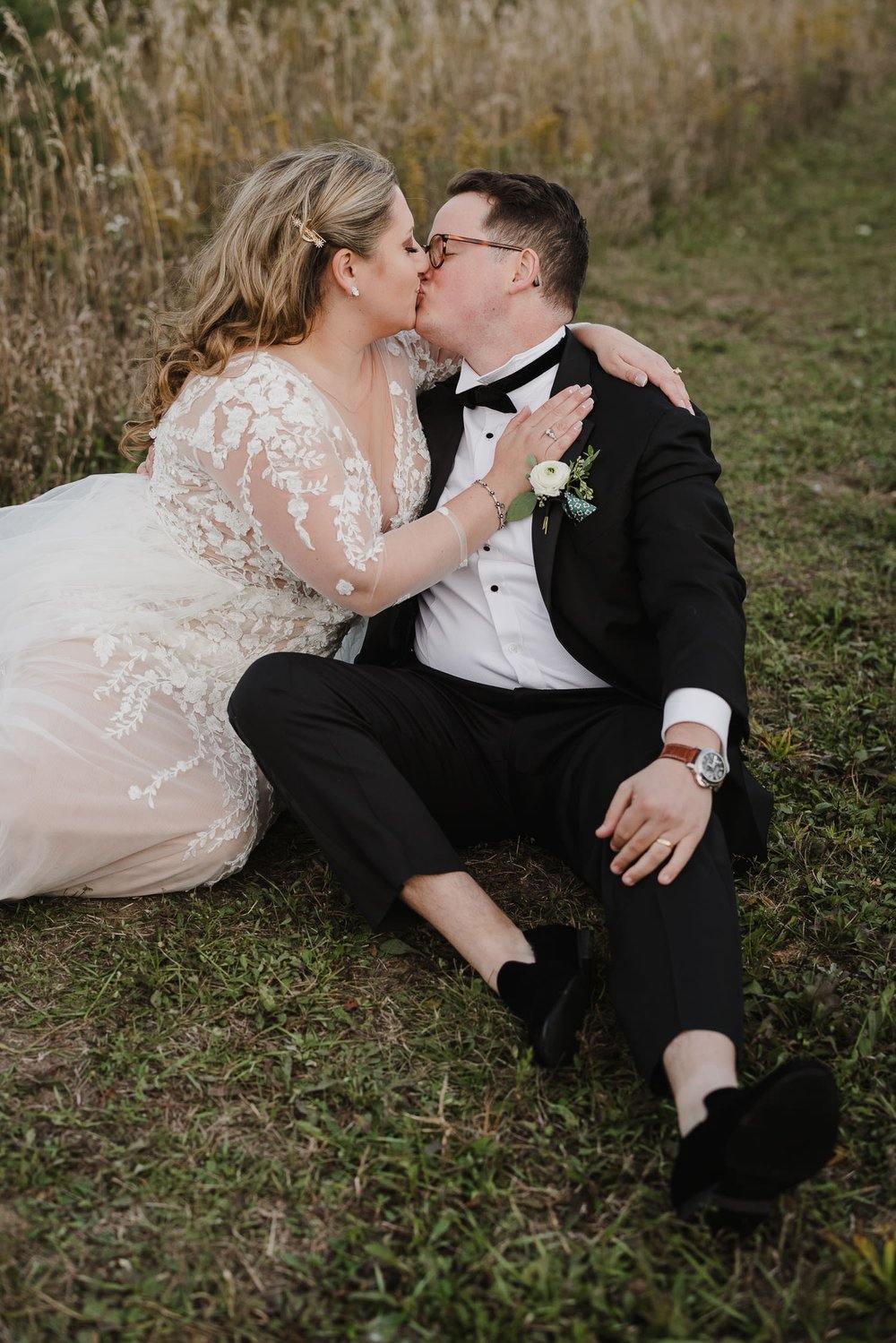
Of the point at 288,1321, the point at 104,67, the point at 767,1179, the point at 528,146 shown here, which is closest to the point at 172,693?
the point at 288,1321

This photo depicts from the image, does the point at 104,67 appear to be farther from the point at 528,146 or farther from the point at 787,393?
the point at 787,393

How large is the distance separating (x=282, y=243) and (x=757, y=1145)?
232 centimetres

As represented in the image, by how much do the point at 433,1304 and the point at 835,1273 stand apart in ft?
2.21

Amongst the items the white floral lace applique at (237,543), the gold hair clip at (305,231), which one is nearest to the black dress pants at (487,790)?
the white floral lace applique at (237,543)

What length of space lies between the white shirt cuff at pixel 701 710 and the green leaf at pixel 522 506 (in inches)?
24.4

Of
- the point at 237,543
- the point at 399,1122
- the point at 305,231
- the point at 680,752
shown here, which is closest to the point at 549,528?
the point at 680,752

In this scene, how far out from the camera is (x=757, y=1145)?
194cm

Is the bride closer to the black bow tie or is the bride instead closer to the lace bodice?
the lace bodice

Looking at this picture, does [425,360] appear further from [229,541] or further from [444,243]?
[229,541]

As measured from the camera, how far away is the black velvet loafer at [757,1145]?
1928 millimetres

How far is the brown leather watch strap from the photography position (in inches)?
96.4

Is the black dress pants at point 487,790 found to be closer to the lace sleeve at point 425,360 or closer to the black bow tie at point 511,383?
the black bow tie at point 511,383

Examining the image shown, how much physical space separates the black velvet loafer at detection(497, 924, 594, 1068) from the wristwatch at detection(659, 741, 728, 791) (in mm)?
417

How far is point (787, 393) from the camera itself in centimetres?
648
